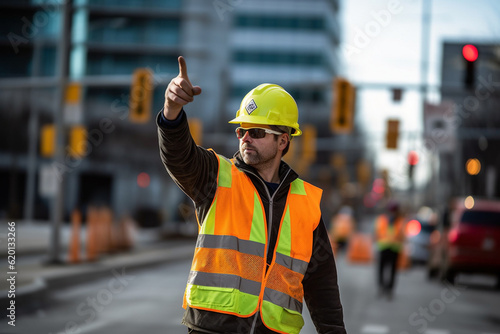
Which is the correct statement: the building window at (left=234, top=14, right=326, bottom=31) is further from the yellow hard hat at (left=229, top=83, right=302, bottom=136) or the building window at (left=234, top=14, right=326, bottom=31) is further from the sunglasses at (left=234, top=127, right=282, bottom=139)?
the sunglasses at (left=234, top=127, right=282, bottom=139)

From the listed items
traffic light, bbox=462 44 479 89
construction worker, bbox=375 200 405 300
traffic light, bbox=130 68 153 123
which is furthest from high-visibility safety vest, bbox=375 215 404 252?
traffic light, bbox=130 68 153 123

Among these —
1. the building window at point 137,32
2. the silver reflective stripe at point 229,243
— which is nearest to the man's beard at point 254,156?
the silver reflective stripe at point 229,243

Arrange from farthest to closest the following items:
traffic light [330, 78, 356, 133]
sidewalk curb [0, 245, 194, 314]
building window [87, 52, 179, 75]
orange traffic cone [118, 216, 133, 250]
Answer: building window [87, 52, 179, 75]
orange traffic cone [118, 216, 133, 250]
traffic light [330, 78, 356, 133]
sidewalk curb [0, 245, 194, 314]

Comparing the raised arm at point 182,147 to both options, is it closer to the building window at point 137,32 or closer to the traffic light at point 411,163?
the traffic light at point 411,163

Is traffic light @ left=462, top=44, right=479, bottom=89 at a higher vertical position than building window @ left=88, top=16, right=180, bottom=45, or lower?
lower

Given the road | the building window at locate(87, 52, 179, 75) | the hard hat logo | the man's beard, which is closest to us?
the man's beard

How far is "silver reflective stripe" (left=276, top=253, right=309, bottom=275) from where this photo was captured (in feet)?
12.4

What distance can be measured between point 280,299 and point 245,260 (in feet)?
0.80

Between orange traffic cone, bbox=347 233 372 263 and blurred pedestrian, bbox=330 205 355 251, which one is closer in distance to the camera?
orange traffic cone, bbox=347 233 372 263

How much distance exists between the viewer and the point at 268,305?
12.1 ft

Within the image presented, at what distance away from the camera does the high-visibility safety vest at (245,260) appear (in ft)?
12.0

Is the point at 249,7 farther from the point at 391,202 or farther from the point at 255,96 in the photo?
the point at 255,96

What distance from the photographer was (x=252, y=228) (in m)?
3.73

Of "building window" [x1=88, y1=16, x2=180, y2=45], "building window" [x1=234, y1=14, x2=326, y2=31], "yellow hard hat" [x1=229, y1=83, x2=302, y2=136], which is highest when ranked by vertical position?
"building window" [x1=234, y1=14, x2=326, y2=31]
